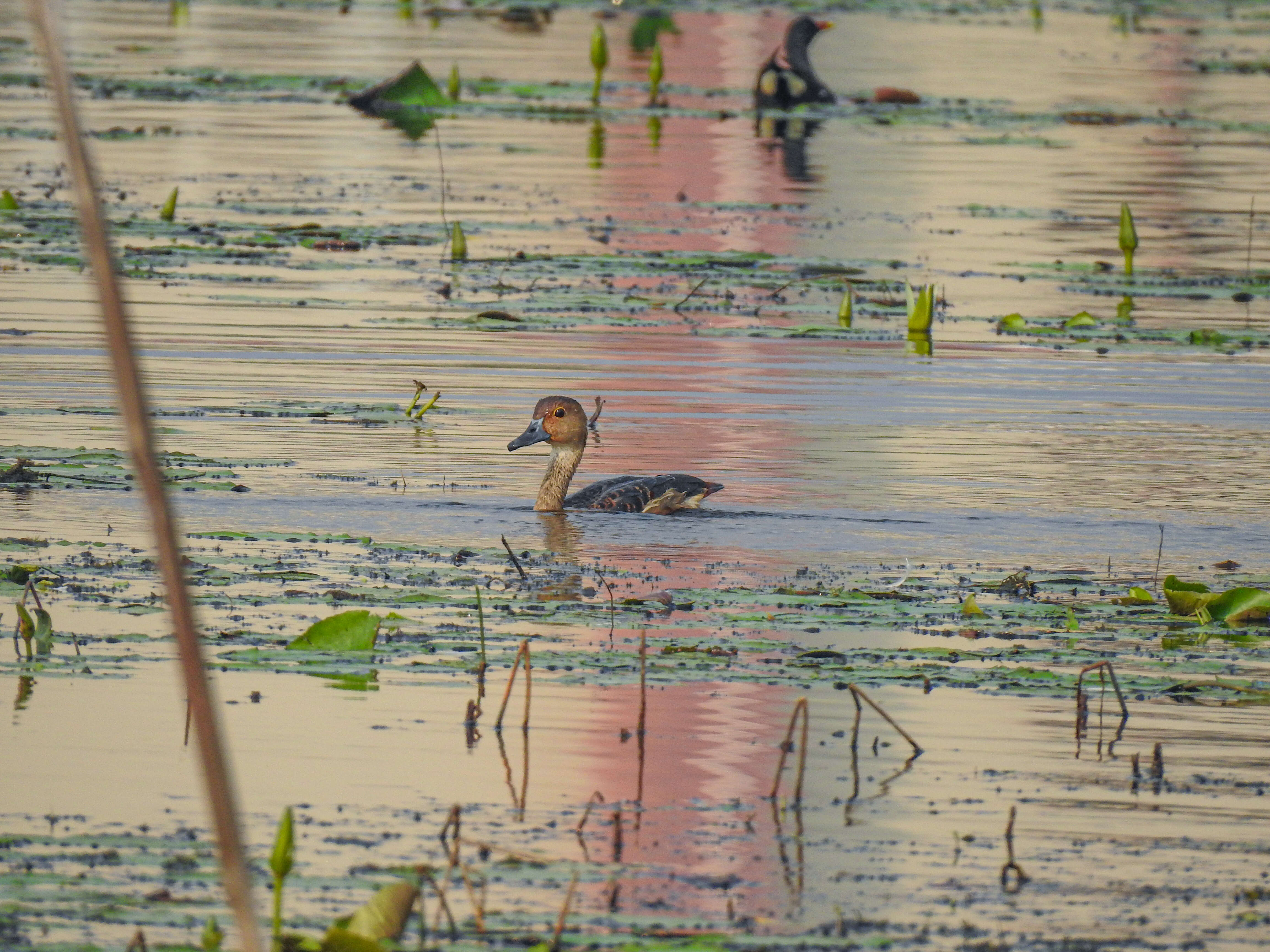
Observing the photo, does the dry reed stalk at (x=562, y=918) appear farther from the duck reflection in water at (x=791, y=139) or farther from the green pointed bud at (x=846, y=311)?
the duck reflection in water at (x=791, y=139)

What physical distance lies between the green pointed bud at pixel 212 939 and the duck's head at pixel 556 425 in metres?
5.50

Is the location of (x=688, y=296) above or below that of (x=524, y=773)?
above

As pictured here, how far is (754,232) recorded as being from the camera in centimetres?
1777

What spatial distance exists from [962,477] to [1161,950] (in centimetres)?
577

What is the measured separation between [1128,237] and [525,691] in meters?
9.79

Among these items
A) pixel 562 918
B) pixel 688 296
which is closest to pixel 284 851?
pixel 562 918

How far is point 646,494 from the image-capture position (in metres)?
9.32

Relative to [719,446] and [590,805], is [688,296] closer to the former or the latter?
[719,446]

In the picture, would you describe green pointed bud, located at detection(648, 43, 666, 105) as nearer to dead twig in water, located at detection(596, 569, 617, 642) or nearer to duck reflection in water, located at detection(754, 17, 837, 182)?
duck reflection in water, located at detection(754, 17, 837, 182)

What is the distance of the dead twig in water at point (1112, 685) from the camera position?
610 cm

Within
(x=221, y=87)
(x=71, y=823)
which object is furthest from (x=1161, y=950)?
(x=221, y=87)

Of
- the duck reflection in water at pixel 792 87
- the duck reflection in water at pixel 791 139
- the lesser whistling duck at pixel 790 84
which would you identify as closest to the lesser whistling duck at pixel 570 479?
the duck reflection in water at pixel 791 139

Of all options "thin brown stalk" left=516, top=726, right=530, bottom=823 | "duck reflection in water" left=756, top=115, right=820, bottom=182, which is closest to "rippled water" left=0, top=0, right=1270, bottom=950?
"thin brown stalk" left=516, top=726, right=530, bottom=823

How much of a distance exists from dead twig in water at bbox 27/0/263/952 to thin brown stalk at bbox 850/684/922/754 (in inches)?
151
